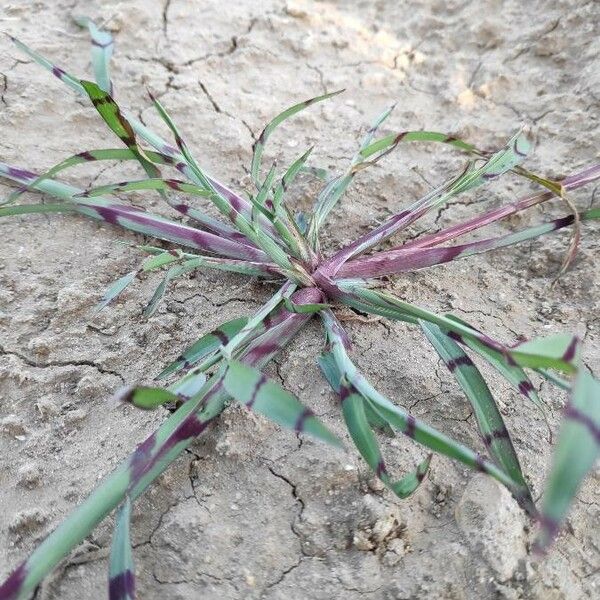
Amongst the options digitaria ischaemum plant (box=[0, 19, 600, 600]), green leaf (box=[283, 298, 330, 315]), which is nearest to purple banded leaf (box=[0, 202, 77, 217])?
digitaria ischaemum plant (box=[0, 19, 600, 600])

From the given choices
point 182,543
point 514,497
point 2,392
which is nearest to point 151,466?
point 182,543

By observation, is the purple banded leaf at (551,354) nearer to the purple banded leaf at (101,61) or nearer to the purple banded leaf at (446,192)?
the purple banded leaf at (446,192)

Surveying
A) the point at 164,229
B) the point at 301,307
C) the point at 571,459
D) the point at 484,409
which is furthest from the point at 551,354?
the point at 164,229

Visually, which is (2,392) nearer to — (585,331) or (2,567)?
(2,567)

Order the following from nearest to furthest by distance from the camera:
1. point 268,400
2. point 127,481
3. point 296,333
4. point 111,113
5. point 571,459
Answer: point 571,459, point 268,400, point 127,481, point 111,113, point 296,333

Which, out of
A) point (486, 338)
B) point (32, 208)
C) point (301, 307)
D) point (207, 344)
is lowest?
point (32, 208)

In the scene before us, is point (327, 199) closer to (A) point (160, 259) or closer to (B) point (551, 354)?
(A) point (160, 259)

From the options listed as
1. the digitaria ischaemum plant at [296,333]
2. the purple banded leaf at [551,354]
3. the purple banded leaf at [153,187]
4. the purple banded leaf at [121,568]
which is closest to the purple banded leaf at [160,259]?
the digitaria ischaemum plant at [296,333]

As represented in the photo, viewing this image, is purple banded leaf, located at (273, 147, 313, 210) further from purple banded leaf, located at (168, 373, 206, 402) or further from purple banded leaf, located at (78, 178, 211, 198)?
purple banded leaf, located at (168, 373, 206, 402)
